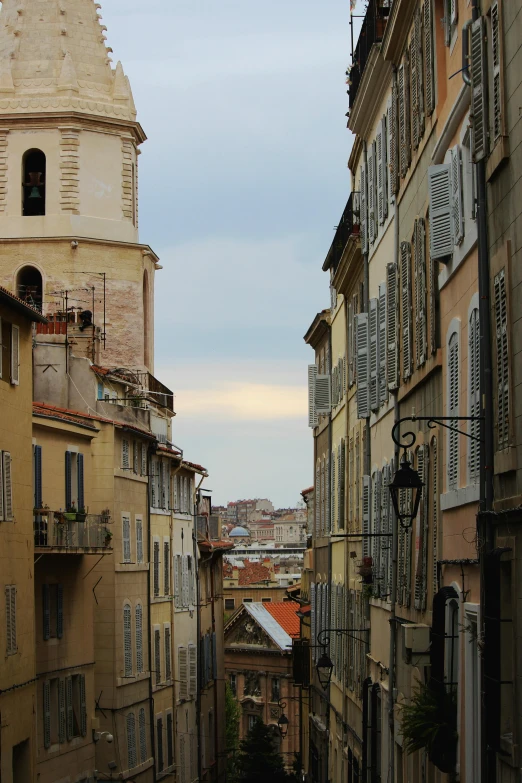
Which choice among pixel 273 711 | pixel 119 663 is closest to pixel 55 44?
pixel 119 663

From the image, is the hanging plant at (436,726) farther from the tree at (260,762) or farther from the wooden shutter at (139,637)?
the tree at (260,762)

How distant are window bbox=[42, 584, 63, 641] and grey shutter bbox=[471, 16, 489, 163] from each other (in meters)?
24.6

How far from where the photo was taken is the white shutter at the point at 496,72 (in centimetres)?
1432

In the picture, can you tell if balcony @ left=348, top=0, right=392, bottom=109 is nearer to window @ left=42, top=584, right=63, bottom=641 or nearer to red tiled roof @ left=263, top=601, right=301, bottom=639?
window @ left=42, top=584, right=63, bottom=641

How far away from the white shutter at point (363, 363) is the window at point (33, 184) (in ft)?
96.5

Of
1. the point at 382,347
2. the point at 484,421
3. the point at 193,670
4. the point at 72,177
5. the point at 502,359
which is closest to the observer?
the point at 502,359

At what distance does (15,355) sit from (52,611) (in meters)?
8.64

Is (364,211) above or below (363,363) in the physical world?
above

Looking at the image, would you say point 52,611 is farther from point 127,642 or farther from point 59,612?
point 127,642

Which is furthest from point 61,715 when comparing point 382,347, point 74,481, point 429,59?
point 429,59

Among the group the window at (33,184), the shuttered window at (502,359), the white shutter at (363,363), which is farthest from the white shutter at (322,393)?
the shuttered window at (502,359)

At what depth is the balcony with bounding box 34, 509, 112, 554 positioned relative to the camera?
36219mm

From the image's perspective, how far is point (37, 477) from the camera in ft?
123

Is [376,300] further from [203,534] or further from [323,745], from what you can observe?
[203,534]
